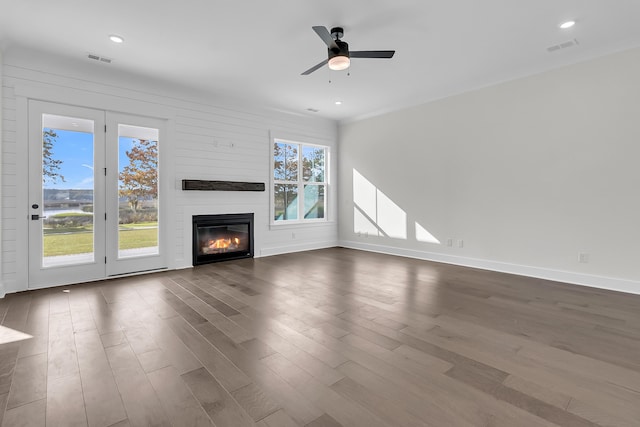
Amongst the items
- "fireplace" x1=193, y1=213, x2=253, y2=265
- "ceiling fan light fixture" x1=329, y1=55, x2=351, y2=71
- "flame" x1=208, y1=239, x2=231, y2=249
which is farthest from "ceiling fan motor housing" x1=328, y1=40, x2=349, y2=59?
"flame" x1=208, y1=239, x2=231, y2=249

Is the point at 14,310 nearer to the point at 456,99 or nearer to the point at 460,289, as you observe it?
the point at 460,289

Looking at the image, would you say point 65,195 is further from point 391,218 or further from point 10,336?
point 391,218

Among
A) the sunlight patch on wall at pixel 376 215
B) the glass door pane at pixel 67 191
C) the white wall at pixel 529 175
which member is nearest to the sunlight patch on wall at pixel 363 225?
the sunlight patch on wall at pixel 376 215

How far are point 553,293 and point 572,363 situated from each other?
1.94 m

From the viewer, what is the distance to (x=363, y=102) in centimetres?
617

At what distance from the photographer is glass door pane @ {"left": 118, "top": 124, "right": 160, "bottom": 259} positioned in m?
4.74

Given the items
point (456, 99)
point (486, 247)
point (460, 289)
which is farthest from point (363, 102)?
point (460, 289)

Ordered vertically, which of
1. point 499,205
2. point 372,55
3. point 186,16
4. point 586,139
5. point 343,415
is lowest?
point 343,415

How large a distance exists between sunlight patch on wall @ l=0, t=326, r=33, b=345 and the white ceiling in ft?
9.90

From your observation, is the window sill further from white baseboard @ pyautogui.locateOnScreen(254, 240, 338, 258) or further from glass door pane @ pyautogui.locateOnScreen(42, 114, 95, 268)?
glass door pane @ pyautogui.locateOnScreen(42, 114, 95, 268)

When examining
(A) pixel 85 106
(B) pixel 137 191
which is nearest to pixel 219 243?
→ (B) pixel 137 191

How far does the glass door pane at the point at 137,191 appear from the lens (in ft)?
15.5

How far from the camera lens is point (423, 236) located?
19.8ft

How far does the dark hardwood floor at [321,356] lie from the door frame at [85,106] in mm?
524
